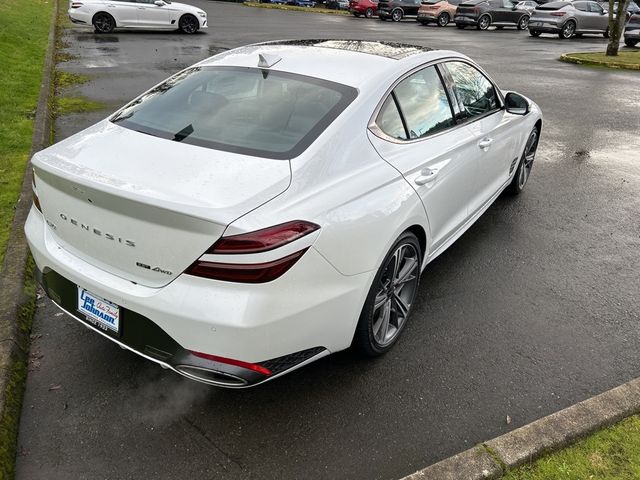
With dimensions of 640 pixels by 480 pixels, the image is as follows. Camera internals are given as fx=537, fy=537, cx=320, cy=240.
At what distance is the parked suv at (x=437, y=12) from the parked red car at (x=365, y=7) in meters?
4.17

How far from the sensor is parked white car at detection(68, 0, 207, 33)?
16781mm

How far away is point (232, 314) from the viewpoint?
7.18ft

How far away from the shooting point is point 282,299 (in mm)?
2271

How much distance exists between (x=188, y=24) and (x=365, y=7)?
55.7 feet

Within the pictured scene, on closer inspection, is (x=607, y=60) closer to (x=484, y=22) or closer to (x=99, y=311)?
(x=484, y=22)

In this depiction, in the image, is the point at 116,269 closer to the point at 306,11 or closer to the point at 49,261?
the point at 49,261

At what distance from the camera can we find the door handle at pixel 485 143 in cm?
397

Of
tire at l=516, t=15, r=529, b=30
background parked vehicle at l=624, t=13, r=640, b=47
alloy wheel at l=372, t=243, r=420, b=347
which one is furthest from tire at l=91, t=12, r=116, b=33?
tire at l=516, t=15, r=529, b=30

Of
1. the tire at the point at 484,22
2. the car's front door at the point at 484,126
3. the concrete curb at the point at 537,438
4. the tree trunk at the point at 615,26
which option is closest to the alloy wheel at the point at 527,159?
the car's front door at the point at 484,126

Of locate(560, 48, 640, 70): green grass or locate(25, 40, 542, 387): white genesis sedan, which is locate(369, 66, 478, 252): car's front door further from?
locate(560, 48, 640, 70): green grass

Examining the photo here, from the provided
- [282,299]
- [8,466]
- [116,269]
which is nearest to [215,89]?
[116,269]

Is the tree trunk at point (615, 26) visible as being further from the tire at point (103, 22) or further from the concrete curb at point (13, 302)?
the concrete curb at point (13, 302)

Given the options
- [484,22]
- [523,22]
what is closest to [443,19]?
[484,22]

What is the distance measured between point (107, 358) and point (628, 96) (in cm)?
1227
